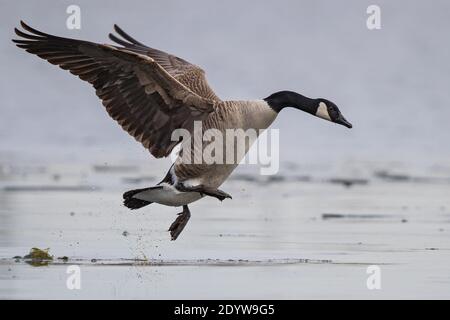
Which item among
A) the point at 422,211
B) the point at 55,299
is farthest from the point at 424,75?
the point at 55,299

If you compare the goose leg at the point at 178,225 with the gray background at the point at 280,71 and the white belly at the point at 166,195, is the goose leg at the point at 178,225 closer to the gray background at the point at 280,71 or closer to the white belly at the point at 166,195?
the white belly at the point at 166,195

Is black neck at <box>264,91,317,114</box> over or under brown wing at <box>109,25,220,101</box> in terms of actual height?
under

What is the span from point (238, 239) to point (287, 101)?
5.34 ft

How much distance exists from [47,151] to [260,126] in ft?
37.4

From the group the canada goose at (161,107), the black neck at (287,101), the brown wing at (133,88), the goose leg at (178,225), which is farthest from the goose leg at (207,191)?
the black neck at (287,101)

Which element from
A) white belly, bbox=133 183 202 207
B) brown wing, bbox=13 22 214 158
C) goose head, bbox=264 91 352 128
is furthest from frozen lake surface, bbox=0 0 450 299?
goose head, bbox=264 91 352 128

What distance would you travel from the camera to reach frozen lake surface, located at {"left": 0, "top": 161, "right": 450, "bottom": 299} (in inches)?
367

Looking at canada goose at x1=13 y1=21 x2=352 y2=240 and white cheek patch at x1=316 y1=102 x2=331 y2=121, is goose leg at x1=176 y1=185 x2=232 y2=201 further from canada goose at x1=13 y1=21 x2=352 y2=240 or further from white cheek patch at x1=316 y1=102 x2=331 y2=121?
white cheek patch at x1=316 y1=102 x2=331 y2=121

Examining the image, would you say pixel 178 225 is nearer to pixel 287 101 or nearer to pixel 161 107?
pixel 161 107

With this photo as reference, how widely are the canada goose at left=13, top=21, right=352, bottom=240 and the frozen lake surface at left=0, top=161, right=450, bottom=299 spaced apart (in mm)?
604

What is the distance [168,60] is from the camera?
42.0 ft

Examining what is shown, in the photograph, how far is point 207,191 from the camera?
10539 mm

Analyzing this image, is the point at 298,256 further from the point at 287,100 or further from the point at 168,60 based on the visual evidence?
the point at 168,60

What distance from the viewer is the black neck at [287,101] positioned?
35.7 ft
